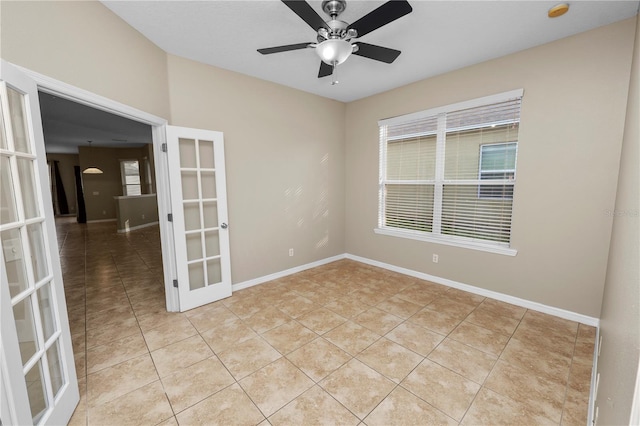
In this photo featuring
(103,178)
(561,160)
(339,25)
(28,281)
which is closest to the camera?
(28,281)

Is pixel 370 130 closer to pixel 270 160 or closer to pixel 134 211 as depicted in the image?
pixel 270 160

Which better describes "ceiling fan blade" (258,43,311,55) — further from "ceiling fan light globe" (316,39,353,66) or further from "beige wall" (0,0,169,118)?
"beige wall" (0,0,169,118)

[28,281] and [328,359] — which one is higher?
[28,281]

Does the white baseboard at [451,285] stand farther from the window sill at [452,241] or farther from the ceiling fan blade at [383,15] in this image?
the ceiling fan blade at [383,15]

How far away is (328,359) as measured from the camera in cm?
215

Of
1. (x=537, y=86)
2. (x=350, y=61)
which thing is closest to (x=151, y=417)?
(x=350, y=61)

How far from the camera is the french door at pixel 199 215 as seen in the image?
112 inches

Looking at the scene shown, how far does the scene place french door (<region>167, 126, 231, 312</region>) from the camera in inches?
112

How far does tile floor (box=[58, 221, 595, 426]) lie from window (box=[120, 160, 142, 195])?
763 centimetres

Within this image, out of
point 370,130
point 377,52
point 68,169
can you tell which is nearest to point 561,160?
point 377,52

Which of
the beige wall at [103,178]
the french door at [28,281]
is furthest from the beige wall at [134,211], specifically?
the french door at [28,281]

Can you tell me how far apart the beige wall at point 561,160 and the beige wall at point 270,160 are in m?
1.94

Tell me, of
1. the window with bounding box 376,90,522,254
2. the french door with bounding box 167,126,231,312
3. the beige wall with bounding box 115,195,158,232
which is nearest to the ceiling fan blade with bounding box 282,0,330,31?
the french door with bounding box 167,126,231,312

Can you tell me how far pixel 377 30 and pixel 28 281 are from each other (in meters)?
3.09
